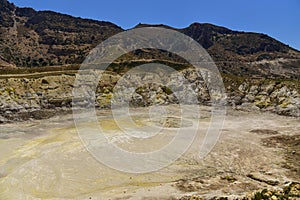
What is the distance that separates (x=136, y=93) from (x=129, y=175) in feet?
182

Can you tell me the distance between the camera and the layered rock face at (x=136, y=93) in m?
69.8

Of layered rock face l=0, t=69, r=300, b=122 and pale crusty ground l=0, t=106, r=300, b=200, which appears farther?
layered rock face l=0, t=69, r=300, b=122

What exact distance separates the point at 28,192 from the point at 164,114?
44.0 m

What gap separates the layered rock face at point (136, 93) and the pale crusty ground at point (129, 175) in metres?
22.9

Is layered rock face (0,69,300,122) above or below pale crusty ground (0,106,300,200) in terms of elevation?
above

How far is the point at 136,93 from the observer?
85.3m

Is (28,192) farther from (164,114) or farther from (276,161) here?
→ (164,114)

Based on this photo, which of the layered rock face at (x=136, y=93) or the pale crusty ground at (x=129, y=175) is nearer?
the pale crusty ground at (x=129, y=175)

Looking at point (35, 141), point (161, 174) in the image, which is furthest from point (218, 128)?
point (35, 141)

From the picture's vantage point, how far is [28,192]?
26.7m

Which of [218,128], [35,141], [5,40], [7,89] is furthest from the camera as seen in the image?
[5,40]

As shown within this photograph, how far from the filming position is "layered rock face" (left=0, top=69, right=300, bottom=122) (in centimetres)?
6981

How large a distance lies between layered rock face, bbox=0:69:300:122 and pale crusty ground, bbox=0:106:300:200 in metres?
22.9

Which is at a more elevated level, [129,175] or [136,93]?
[136,93]
